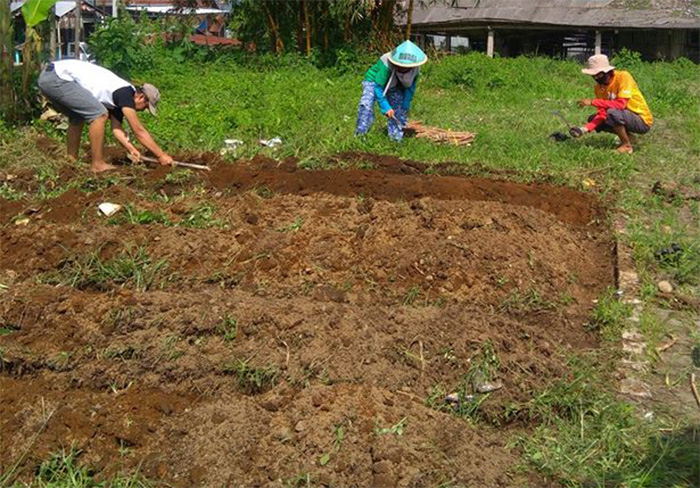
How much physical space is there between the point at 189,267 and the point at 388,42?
13.0 metres

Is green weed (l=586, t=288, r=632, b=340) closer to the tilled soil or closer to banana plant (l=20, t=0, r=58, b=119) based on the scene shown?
the tilled soil

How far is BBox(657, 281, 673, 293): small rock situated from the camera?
190 inches

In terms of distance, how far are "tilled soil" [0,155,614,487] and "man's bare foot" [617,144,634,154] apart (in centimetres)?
219

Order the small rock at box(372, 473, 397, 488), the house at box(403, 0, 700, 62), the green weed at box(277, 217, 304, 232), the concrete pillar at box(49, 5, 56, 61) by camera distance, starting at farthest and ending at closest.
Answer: the house at box(403, 0, 700, 62)
the concrete pillar at box(49, 5, 56, 61)
the green weed at box(277, 217, 304, 232)
the small rock at box(372, 473, 397, 488)

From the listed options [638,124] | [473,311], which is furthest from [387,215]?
[638,124]

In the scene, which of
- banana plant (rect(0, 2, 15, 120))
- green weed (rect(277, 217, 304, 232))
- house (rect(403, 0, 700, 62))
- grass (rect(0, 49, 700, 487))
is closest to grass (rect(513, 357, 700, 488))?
grass (rect(0, 49, 700, 487))

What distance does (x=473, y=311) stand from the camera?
13.8 feet

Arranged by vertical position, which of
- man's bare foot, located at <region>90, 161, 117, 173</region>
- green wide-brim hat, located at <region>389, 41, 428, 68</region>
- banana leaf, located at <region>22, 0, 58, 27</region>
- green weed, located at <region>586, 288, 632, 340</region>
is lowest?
green weed, located at <region>586, 288, 632, 340</region>

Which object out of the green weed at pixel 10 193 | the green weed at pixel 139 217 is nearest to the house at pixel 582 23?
the green weed at pixel 10 193

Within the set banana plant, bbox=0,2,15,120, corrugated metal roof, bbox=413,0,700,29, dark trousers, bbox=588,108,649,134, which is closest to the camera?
dark trousers, bbox=588,108,649,134

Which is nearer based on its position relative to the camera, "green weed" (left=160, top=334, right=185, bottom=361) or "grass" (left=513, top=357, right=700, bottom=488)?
"grass" (left=513, top=357, right=700, bottom=488)

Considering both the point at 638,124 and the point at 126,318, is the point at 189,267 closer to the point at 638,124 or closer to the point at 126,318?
the point at 126,318

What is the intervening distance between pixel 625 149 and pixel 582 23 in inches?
527

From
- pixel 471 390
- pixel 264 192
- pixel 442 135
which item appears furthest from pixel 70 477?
pixel 442 135
